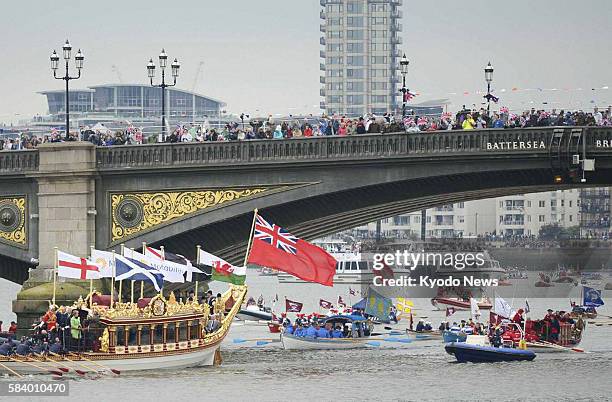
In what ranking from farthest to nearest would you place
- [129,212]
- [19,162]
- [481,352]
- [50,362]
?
[19,162] < [129,212] < [481,352] < [50,362]

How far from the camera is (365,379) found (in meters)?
66.5

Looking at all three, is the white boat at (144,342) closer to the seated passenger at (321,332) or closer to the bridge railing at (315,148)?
the bridge railing at (315,148)

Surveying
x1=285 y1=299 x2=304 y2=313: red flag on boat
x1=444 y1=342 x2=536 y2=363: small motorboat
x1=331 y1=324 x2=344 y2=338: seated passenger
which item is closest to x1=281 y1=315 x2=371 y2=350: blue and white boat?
x1=331 y1=324 x2=344 y2=338: seated passenger

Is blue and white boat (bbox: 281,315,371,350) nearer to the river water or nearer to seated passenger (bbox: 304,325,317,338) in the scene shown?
seated passenger (bbox: 304,325,317,338)

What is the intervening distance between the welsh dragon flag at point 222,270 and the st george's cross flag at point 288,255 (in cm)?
103

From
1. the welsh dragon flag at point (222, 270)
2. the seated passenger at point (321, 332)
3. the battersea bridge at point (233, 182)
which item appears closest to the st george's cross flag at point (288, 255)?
the welsh dragon flag at point (222, 270)

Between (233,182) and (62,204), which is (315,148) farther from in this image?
(62,204)

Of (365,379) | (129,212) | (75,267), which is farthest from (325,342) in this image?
(75,267)

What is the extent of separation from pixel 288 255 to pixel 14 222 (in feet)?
40.3

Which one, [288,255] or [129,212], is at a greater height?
[129,212]

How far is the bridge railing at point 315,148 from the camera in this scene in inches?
2714

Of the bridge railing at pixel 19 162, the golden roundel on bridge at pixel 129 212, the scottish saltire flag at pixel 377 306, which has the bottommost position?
the scottish saltire flag at pixel 377 306

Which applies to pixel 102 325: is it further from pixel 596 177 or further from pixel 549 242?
pixel 549 242

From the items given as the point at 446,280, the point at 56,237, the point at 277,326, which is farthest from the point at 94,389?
the point at 446,280
